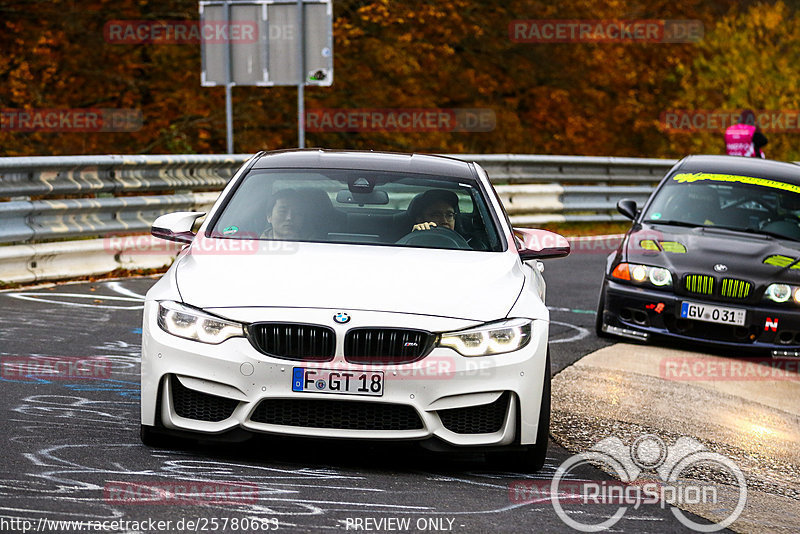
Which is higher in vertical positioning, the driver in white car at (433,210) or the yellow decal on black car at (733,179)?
the driver in white car at (433,210)

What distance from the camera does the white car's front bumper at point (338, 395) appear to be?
19.1ft

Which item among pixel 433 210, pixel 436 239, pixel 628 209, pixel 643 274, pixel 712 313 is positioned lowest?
pixel 712 313

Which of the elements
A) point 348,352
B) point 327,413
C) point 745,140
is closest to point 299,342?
point 348,352

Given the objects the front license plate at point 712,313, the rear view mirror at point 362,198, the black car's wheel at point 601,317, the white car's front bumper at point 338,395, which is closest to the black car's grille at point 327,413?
the white car's front bumper at point 338,395

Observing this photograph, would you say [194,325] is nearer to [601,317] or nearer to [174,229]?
[174,229]

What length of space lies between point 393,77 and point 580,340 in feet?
76.7

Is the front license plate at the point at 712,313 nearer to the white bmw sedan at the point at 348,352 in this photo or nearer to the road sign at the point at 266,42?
the white bmw sedan at the point at 348,352

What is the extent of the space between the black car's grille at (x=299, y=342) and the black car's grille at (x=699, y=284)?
202 inches

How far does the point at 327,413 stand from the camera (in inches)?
231

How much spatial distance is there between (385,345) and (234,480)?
853mm

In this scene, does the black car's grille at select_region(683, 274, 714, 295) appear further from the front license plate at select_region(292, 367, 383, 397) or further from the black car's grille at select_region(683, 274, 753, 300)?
the front license plate at select_region(292, 367, 383, 397)

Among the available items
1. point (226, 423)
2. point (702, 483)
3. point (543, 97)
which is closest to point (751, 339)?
point (702, 483)

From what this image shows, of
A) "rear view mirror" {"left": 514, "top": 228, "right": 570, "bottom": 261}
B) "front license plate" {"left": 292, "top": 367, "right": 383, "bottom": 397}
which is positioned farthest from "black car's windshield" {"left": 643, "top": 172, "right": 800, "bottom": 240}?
"front license plate" {"left": 292, "top": 367, "right": 383, "bottom": 397}

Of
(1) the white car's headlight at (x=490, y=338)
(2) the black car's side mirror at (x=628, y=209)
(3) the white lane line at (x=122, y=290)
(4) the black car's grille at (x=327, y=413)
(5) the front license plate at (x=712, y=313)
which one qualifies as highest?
(1) the white car's headlight at (x=490, y=338)
